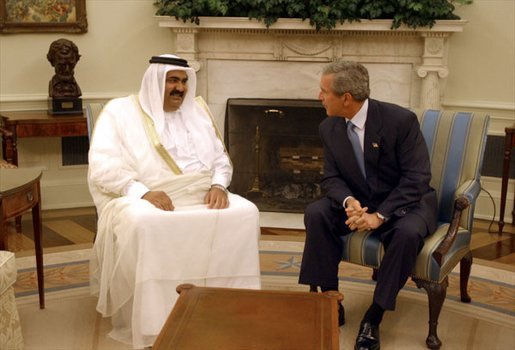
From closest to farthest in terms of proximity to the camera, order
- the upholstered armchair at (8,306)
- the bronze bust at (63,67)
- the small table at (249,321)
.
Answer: the small table at (249,321) < the upholstered armchair at (8,306) < the bronze bust at (63,67)

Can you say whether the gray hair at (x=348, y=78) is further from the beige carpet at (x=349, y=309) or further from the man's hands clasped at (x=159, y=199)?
the beige carpet at (x=349, y=309)

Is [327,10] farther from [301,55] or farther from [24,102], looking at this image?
[24,102]

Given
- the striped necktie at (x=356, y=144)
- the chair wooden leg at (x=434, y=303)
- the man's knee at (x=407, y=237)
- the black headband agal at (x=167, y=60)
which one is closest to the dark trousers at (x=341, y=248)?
the man's knee at (x=407, y=237)

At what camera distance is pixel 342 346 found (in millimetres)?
3303

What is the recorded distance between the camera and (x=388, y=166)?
135 inches

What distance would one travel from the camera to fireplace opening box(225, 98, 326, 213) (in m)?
5.82

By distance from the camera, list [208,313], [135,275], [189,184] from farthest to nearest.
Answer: [189,184], [135,275], [208,313]

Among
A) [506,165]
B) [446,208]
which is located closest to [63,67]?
[446,208]

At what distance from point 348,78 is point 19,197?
1644 millimetres

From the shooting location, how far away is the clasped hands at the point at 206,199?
3.34 meters

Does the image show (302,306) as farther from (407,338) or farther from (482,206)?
(482,206)

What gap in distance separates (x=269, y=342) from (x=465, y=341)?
1.47 meters

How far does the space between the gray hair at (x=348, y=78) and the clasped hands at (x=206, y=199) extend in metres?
0.78

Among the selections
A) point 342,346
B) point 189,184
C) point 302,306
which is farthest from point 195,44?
point 302,306
